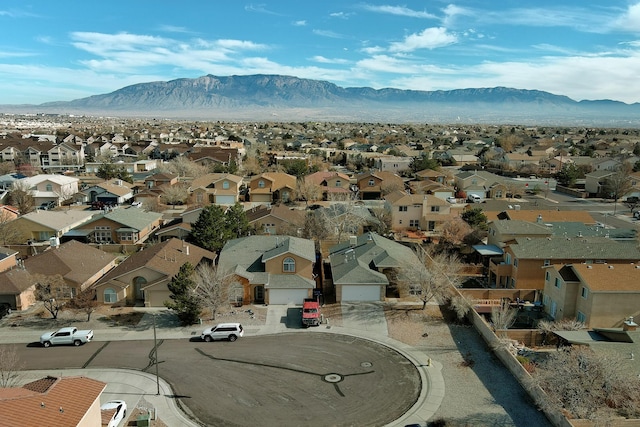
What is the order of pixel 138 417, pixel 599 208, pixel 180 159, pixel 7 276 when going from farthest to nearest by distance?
pixel 180 159 < pixel 599 208 < pixel 7 276 < pixel 138 417

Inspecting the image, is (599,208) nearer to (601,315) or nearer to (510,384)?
(601,315)

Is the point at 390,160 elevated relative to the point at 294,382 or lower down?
elevated

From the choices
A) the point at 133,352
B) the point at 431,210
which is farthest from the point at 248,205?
the point at 133,352

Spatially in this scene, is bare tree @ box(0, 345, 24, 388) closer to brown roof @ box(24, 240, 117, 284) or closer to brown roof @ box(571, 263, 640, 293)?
brown roof @ box(24, 240, 117, 284)

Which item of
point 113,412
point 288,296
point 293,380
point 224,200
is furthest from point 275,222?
point 113,412

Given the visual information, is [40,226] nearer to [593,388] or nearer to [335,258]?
[335,258]

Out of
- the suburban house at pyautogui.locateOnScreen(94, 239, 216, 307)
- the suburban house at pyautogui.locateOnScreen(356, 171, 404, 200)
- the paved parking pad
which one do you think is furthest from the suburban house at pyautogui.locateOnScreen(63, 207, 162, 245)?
the suburban house at pyautogui.locateOnScreen(356, 171, 404, 200)

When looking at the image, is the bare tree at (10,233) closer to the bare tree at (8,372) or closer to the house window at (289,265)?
the bare tree at (8,372)
